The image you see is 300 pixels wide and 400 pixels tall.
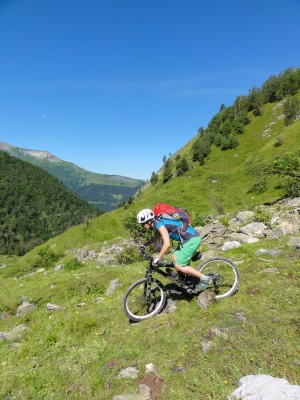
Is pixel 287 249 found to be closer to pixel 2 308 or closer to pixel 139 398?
pixel 139 398

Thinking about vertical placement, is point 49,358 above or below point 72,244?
above

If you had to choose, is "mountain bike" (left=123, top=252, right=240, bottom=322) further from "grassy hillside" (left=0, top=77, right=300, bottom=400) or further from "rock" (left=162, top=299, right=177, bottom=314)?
"grassy hillside" (left=0, top=77, right=300, bottom=400)

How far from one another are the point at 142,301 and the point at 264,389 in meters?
5.34

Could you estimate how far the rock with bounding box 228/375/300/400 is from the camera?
14.3 ft

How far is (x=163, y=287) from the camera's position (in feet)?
31.1

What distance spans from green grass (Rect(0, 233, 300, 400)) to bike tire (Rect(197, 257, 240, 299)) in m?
0.41

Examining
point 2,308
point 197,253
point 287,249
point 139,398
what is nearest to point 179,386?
point 139,398

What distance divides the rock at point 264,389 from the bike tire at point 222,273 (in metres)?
4.13

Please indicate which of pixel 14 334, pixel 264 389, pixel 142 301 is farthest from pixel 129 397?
pixel 14 334

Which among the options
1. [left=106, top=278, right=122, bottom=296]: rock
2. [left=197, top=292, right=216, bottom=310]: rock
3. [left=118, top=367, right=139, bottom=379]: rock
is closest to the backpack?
[left=197, top=292, right=216, bottom=310]: rock

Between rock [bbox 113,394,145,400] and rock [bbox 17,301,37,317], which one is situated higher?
rock [bbox 113,394,145,400]

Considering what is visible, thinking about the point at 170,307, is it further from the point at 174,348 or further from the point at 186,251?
the point at 174,348

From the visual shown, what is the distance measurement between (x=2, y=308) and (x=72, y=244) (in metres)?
95.3

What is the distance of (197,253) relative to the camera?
951cm
